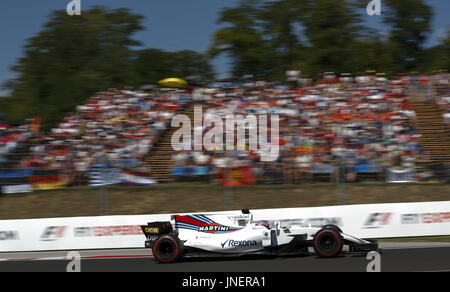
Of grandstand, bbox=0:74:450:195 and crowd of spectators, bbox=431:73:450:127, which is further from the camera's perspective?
crowd of spectators, bbox=431:73:450:127

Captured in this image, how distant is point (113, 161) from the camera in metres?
13.3

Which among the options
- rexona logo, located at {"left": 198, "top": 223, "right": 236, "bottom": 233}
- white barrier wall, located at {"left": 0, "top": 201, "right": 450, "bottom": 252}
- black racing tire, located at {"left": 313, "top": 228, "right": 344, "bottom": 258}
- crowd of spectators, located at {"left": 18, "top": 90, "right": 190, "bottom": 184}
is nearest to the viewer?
black racing tire, located at {"left": 313, "top": 228, "right": 344, "bottom": 258}

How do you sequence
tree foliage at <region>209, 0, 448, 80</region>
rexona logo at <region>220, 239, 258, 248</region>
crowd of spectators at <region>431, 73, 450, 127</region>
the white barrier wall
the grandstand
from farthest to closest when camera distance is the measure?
tree foliage at <region>209, 0, 448, 80</region>
crowd of spectators at <region>431, 73, 450, 127</region>
the grandstand
the white barrier wall
rexona logo at <region>220, 239, 258, 248</region>

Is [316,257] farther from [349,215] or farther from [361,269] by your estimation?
[349,215]

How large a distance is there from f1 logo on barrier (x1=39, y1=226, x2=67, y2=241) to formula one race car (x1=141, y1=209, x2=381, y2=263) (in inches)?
126

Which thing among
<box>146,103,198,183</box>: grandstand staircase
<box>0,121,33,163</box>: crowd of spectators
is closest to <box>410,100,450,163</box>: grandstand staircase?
<box>146,103,198,183</box>: grandstand staircase

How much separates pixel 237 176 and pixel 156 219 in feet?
9.68

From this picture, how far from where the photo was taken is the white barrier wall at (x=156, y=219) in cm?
1111

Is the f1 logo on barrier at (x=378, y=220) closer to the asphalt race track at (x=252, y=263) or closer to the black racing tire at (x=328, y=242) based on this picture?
the asphalt race track at (x=252, y=263)

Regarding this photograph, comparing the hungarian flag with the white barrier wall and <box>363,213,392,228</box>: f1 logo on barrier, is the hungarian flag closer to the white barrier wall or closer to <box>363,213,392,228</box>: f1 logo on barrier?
the white barrier wall

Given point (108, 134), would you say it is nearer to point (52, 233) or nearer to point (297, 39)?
point (52, 233)

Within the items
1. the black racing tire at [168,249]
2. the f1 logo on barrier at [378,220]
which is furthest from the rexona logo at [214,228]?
the f1 logo on barrier at [378,220]

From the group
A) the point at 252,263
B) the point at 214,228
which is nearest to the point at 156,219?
the point at 214,228

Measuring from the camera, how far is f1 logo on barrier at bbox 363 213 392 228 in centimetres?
1115
